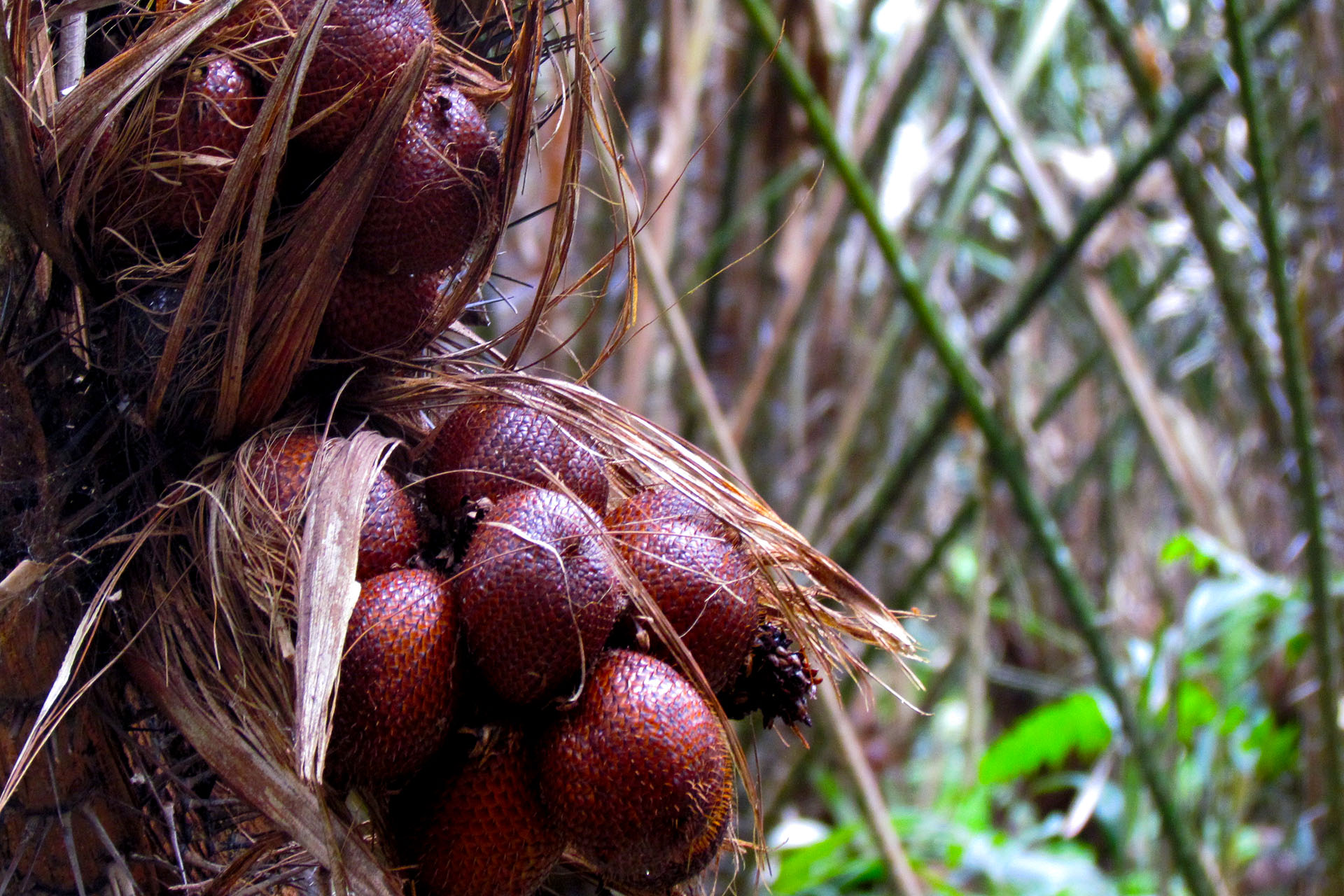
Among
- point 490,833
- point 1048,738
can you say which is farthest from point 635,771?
point 1048,738

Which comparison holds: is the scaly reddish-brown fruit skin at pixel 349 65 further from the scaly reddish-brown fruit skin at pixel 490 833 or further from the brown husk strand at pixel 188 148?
the scaly reddish-brown fruit skin at pixel 490 833

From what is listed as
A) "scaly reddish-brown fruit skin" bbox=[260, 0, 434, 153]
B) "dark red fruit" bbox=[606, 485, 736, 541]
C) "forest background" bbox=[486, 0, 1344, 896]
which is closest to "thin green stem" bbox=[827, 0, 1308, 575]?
"forest background" bbox=[486, 0, 1344, 896]

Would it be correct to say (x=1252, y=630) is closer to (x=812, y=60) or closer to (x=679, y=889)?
(x=812, y=60)

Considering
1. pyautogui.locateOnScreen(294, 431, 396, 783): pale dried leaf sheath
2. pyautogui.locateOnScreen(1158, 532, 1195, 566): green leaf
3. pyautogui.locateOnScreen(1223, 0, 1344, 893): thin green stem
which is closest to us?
pyautogui.locateOnScreen(294, 431, 396, 783): pale dried leaf sheath

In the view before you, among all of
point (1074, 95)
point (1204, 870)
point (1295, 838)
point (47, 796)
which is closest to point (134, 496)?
point (47, 796)

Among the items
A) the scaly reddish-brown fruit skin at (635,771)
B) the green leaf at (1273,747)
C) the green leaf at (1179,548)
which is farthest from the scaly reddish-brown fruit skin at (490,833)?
→ the green leaf at (1273,747)

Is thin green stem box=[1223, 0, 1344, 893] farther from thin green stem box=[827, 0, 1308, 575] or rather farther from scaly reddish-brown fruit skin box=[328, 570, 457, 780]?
scaly reddish-brown fruit skin box=[328, 570, 457, 780]

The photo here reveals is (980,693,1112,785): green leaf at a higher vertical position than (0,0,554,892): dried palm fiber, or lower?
lower
